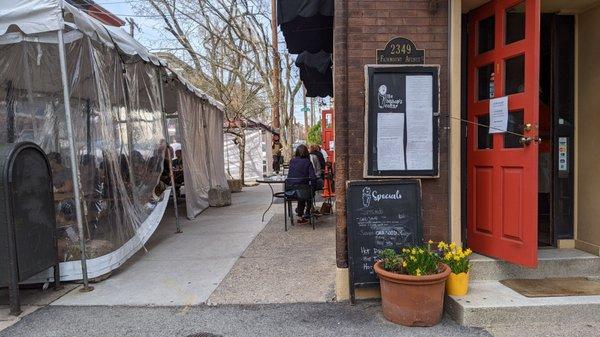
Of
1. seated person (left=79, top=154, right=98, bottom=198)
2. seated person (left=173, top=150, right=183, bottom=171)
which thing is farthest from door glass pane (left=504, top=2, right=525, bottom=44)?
seated person (left=173, top=150, right=183, bottom=171)

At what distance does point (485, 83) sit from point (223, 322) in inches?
130

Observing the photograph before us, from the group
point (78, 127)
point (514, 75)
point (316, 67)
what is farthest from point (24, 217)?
point (514, 75)

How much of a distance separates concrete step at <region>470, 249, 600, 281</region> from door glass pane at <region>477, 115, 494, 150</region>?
1067 millimetres

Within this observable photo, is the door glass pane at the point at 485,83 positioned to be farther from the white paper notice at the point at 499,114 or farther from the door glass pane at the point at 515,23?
the door glass pane at the point at 515,23

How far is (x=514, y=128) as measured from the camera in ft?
12.9

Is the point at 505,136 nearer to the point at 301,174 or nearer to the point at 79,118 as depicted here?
the point at 301,174

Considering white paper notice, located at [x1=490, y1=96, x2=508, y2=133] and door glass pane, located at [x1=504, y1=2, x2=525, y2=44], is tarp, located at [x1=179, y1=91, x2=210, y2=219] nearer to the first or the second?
white paper notice, located at [x1=490, y1=96, x2=508, y2=133]

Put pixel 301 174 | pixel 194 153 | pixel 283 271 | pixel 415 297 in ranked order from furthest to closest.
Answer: pixel 194 153
pixel 301 174
pixel 283 271
pixel 415 297

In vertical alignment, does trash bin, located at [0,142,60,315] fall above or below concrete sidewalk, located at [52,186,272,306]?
above

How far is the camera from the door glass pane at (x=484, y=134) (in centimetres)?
424

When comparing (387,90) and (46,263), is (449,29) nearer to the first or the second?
(387,90)

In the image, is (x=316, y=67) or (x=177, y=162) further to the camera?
(x=177, y=162)

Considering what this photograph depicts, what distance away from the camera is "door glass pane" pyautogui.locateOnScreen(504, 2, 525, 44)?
3826 millimetres

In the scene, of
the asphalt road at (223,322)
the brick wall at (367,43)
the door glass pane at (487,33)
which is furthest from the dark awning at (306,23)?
the asphalt road at (223,322)
